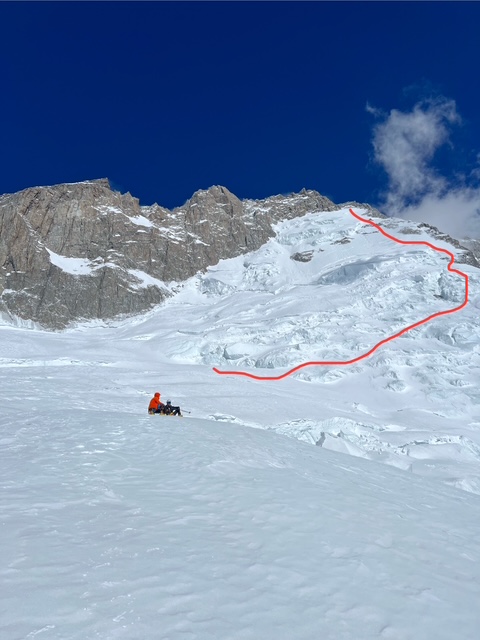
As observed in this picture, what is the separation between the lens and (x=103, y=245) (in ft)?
311

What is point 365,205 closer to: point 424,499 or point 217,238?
point 217,238

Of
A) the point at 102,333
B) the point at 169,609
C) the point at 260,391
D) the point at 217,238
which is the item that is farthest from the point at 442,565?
the point at 217,238

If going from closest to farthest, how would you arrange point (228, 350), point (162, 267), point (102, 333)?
1. point (228, 350)
2. point (102, 333)
3. point (162, 267)

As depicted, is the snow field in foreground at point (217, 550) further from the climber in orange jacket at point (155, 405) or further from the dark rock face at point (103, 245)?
the dark rock face at point (103, 245)

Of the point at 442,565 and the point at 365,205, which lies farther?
the point at 365,205

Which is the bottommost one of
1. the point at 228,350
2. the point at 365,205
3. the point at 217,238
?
the point at 228,350

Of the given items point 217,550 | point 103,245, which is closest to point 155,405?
point 217,550

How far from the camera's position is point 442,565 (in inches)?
220

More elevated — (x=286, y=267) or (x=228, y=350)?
(x=286, y=267)

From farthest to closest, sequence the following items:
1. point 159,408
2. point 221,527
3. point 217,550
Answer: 1. point 159,408
2. point 221,527
3. point 217,550

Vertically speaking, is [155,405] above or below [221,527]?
above

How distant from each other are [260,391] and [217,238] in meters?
74.9

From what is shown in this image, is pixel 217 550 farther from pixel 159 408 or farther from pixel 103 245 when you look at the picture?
pixel 103 245

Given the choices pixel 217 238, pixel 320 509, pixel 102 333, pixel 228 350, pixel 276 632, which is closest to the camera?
pixel 276 632
